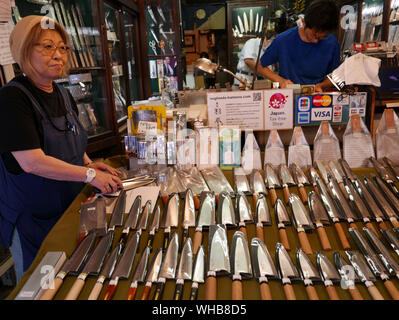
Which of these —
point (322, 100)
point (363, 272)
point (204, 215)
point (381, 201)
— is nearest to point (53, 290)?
point (204, 215)

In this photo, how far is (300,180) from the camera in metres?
1.42

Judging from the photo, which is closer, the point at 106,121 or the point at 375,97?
the point at 375,97

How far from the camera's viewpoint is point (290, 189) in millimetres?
1398

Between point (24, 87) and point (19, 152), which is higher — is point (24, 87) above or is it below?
above

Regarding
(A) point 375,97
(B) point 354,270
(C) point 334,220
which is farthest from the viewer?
(A) point 375,97

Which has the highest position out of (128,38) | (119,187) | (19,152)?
(128,38)

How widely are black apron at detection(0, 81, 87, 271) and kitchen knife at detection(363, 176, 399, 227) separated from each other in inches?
55.5

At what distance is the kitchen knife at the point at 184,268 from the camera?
88cm

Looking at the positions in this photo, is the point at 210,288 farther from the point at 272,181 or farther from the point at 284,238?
the point at 272,181

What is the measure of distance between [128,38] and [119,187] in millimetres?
3650

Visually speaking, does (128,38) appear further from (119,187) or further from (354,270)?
(354,270)

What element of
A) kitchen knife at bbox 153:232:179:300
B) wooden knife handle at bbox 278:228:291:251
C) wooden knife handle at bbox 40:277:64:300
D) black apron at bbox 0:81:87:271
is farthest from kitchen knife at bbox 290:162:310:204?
black apron at bbox 0:81:87:271
